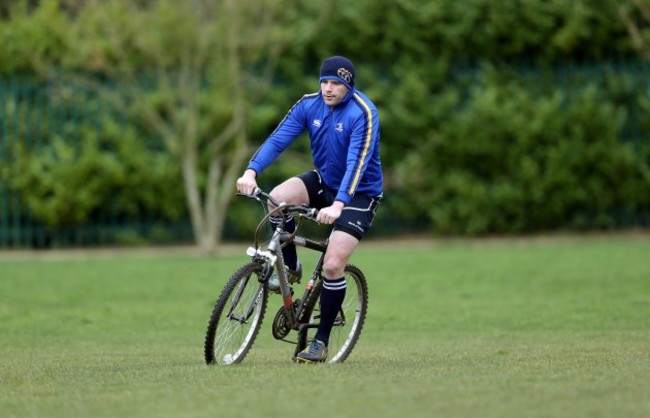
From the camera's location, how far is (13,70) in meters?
20.8

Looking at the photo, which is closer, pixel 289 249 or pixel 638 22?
pixel 289 249

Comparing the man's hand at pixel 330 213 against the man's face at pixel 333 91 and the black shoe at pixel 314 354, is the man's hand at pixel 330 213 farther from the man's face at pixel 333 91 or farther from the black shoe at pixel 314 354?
the black shoe at pixel 314 354

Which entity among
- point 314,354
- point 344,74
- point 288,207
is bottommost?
point 314,354

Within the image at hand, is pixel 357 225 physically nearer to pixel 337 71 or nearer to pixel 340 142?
pixel 340 142

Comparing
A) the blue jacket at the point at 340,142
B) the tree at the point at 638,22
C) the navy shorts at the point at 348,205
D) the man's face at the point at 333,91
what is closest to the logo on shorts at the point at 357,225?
the navy shorts at the point at 348,205

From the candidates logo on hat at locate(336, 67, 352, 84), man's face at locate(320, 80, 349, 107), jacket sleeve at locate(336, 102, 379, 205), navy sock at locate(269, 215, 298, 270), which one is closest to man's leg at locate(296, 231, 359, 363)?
navy sock at locate(269, 215, 298, 270)

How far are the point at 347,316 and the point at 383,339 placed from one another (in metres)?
2.10

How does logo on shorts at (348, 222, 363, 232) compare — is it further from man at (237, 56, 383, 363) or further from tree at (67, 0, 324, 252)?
tree at (67, 0, 324, 252)

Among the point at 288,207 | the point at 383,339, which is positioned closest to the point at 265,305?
the point at 288,207

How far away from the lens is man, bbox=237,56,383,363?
9.21 meters

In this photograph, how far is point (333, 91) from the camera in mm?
9234

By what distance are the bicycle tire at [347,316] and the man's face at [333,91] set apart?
1265mm

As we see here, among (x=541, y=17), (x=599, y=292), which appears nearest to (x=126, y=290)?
(x=599, y=292)

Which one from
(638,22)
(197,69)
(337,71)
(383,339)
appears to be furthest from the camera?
(638,22)
